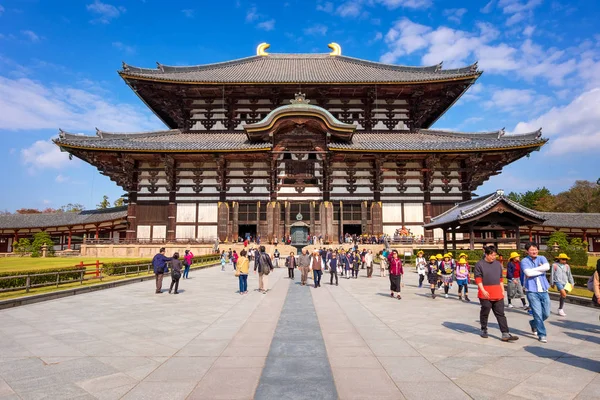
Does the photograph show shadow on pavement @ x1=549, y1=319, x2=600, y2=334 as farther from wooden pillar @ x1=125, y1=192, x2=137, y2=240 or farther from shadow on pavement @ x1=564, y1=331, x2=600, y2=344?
wooden pillar @ x1=125, y1=192, x2=137, y2=240

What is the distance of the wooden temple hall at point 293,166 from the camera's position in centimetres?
2981

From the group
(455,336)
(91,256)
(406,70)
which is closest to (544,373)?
(455,336)

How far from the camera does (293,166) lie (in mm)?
31969

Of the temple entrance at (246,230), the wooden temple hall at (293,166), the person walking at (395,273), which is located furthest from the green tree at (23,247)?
the person walking at (395,273)

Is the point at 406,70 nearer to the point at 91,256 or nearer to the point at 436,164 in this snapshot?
the point at 436,164

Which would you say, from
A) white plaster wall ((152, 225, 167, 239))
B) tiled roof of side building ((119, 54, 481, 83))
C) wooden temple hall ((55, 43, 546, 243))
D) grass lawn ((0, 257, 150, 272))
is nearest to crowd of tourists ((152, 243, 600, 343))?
grass lawn ((0, 257, 150, 272))

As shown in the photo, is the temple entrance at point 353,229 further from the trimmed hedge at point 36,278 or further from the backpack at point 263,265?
the trimmed hedge at point 36,278

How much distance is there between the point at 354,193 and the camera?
104 feet

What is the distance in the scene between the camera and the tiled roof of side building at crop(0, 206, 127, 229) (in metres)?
35.8

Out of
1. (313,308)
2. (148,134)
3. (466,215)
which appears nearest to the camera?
(313,308)

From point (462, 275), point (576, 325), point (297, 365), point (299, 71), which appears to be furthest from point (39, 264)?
point (299, 71)

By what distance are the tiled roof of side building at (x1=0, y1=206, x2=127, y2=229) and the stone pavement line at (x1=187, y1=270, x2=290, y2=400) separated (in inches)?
1261

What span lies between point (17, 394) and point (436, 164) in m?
31.9

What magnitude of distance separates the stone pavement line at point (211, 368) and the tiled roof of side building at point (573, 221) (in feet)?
139
